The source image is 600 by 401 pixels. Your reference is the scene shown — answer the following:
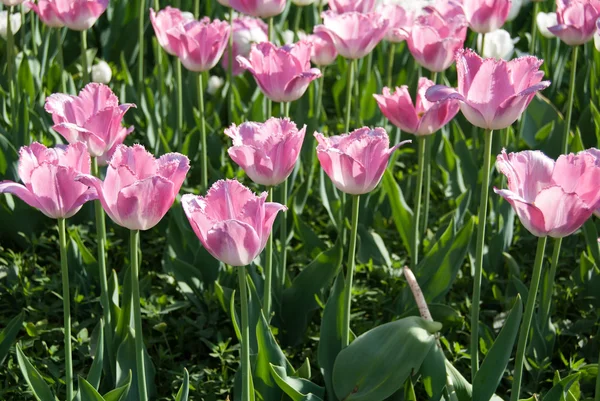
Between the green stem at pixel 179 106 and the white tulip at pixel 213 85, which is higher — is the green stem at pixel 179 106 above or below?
above

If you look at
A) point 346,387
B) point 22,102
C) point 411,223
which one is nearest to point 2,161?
point 22,102

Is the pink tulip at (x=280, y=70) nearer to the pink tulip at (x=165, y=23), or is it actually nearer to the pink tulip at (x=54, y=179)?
the pink tulip at (x=165, y=23)

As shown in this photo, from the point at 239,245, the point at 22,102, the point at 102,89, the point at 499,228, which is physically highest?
the point at 102,89

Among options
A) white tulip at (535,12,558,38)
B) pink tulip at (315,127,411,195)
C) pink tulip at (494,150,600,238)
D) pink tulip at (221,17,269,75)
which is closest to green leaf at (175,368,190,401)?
pink tulip at (315,127,411,195)

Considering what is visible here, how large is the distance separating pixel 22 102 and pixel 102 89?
1127 millimetres

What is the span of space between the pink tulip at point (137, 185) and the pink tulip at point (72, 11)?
1.15 meters

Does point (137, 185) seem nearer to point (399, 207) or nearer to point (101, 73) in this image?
point (399, 207)

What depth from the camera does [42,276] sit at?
2.62 metres

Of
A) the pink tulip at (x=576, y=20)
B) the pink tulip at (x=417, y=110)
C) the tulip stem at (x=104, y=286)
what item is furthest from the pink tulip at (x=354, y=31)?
the tulip stem at (x=104, y=286)

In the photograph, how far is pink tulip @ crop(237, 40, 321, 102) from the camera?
2.11 metres

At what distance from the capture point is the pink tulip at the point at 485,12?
2.46 metres

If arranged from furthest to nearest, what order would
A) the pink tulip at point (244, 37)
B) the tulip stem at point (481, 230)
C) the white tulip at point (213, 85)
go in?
Result: the white tulip at point (213, 85) → the pink tulip at point (244, 37) → the tulip stem at point (481, 230)

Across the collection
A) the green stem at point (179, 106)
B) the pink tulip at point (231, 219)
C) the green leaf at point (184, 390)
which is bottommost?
the green leaf at point (184, 390)

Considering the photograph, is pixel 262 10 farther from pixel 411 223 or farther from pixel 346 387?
pixel 346 387
